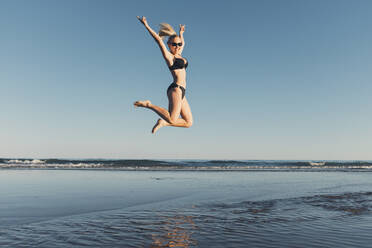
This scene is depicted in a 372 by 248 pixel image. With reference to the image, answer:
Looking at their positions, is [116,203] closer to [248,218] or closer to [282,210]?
[248,218]

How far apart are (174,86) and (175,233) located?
3.08 meters

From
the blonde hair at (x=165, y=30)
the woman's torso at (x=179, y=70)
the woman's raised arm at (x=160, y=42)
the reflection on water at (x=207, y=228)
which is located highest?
the blonde hair at (x=165, y=30)

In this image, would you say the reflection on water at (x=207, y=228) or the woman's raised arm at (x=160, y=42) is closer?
the reflection on water at (x=207, y=228)

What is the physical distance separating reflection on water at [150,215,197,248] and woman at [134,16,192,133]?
214 cm

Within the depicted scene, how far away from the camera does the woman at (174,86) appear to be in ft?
21.2

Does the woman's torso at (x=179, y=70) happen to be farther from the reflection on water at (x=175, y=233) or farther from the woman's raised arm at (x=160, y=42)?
the reflection on water at (x=175, y=233)

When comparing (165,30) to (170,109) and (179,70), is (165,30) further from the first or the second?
(170,109)

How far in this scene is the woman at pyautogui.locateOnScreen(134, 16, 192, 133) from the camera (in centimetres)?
646

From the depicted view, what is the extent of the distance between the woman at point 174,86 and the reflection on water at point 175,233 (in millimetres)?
2136

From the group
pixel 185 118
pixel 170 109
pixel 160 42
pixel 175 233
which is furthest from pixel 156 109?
pixel 175 233

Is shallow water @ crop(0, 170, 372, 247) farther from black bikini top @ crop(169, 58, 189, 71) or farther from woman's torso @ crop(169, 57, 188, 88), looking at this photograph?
black bikini top @ crop(169, 58, 189, 71)

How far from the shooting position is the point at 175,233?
21.1ft

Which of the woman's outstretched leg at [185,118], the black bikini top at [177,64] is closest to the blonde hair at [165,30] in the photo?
the black bikini top at [177,64]

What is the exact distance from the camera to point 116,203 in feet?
33.6
